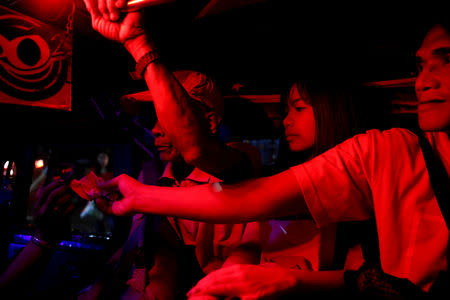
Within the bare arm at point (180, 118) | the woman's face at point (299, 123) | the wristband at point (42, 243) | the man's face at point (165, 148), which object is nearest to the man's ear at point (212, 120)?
the man's face at point (165, 148)

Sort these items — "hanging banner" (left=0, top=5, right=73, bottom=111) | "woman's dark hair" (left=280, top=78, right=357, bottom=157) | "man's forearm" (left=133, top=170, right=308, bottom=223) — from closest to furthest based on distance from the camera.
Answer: "man's forearm" (left=133, top=170, right=308, bottom=223)
"woman's dark hair" (left=280, top=78, right=357, bottom=157)
"hanging banner" (left=0, top=5, right=73, bottom=111)

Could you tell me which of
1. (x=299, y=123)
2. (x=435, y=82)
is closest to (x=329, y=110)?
(x=299, y=123)

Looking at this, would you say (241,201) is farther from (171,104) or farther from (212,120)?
(212,120)

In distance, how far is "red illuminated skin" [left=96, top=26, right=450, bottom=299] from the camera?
4.38 ft

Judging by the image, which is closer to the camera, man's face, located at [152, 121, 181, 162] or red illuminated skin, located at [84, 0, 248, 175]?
red illuminated skin, located at [84, 0, 248, 175]

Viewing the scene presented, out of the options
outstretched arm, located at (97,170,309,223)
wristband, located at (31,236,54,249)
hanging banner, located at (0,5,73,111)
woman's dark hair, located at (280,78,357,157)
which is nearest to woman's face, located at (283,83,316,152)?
woman's dark hair, located at (280,78,357,157)

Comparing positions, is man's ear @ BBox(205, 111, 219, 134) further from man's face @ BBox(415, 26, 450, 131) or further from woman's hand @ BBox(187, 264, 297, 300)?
man's face @ BBox(415, 26, 450, 131)

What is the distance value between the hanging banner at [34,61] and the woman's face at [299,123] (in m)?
2.13

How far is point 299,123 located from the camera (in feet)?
6.93

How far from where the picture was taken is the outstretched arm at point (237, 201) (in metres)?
1.49

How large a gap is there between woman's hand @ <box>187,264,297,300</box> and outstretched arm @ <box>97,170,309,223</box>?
29 cm

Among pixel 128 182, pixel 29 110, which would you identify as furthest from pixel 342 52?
pixel 29 110

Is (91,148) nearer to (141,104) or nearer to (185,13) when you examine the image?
(141,104)

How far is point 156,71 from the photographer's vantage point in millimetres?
1328
